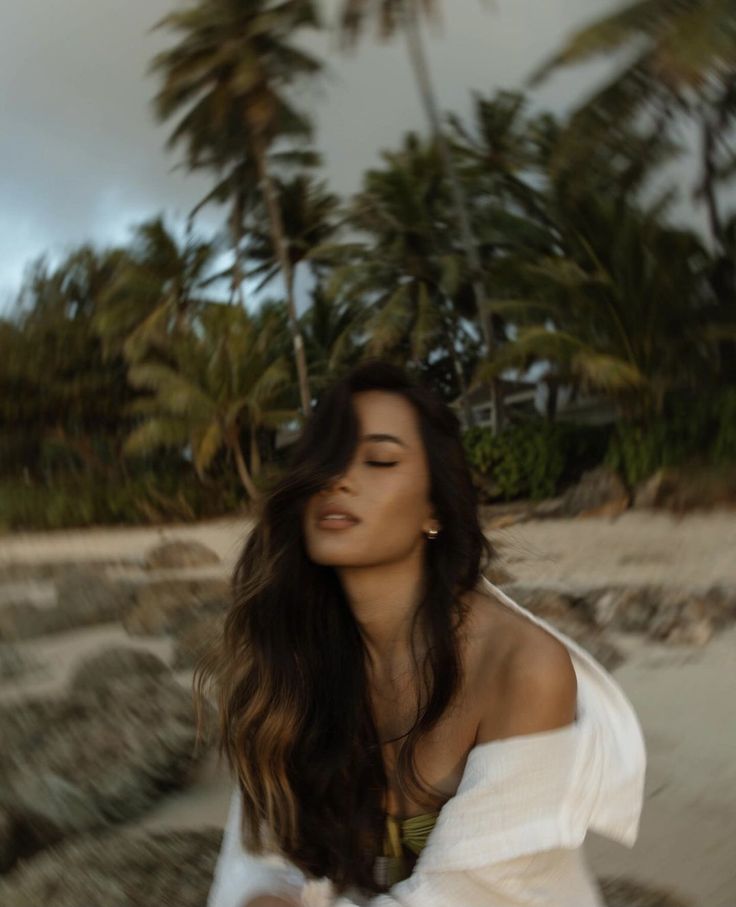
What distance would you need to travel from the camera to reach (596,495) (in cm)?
551

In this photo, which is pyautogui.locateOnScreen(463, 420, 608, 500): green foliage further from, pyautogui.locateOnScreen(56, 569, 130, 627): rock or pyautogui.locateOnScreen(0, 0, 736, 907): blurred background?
pyautogui.locateOnScreen(56, 569, 130, 627): rock

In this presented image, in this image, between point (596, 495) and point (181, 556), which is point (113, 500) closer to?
point (181, 556)

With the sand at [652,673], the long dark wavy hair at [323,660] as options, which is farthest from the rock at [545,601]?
the long dark wavy hair at [323,660]

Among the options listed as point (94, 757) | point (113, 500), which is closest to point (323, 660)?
point (94, 757)

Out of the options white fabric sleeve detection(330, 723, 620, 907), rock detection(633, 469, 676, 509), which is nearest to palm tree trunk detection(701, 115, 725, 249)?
rock detection(633, 469, 676, 509)

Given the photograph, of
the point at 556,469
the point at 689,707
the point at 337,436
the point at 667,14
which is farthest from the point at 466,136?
the point at 337,436

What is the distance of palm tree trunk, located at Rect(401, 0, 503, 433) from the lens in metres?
4.98

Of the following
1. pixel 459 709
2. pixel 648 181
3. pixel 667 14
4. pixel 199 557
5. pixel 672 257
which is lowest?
pixel 199 557

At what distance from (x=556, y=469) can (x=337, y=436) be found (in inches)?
161

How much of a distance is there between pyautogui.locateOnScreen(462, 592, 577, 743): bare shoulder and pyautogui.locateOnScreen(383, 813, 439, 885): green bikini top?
137 mm

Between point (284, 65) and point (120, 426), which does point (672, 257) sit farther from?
point (120, 426)

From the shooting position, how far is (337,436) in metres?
1.14

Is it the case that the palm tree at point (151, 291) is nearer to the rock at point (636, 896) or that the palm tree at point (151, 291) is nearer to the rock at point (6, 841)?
the rock at point (6, 841)

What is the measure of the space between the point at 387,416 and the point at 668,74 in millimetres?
6857
